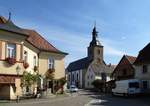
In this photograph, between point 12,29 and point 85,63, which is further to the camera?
point 85,63

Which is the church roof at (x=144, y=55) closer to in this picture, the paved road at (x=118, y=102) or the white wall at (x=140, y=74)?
the white wall at (x=140, y=74)

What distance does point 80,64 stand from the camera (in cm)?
11469

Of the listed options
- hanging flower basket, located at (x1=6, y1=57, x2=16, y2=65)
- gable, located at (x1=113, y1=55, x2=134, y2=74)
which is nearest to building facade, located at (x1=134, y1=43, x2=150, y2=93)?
gable, located at (x1=113, y1=55, x2=134, y2=74)

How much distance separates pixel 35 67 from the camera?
41.8 m

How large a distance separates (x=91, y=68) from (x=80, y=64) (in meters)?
15.3

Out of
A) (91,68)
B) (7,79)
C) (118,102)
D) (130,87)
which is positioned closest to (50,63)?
(130,87)

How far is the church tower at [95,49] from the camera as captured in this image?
4248 inches

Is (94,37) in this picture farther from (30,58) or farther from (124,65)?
(30,58)

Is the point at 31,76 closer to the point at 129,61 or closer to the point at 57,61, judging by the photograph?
the point at 57,61

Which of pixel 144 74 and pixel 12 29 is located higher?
pixel 12 29

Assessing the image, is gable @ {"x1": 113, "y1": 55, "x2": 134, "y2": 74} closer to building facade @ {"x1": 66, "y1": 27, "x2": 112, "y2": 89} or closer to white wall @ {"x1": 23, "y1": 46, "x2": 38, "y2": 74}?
building facade @ {"x1": 66, "y1": 27, "x2": 112, "y2": 89}

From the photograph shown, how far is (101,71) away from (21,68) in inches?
2655

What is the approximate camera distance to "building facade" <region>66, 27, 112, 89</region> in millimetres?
98562

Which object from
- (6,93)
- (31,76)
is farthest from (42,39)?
(6,93)
